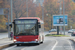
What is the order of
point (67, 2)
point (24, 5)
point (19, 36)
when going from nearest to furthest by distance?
point (19, 36) < point (24, 5) < point (67, 2)

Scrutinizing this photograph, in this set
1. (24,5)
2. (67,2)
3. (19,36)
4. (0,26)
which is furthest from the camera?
(67,2)

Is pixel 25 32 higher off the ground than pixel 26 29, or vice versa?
pixel 26 29

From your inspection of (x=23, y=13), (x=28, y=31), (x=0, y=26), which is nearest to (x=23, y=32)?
(x=28, y=31)

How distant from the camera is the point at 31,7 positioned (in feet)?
281

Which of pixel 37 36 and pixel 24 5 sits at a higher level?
pixel 24 5

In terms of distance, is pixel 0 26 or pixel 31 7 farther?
pixel 31 7

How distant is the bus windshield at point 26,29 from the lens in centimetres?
2245

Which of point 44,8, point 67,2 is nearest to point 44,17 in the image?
point 44,8

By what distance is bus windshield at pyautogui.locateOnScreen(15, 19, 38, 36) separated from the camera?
22453mm

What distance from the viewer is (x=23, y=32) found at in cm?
2247

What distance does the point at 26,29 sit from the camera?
886 inches

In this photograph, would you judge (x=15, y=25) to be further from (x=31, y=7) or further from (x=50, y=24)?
(x=50, y=24)

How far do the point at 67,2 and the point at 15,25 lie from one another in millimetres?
67991

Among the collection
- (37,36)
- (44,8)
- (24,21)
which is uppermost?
(44,8)
